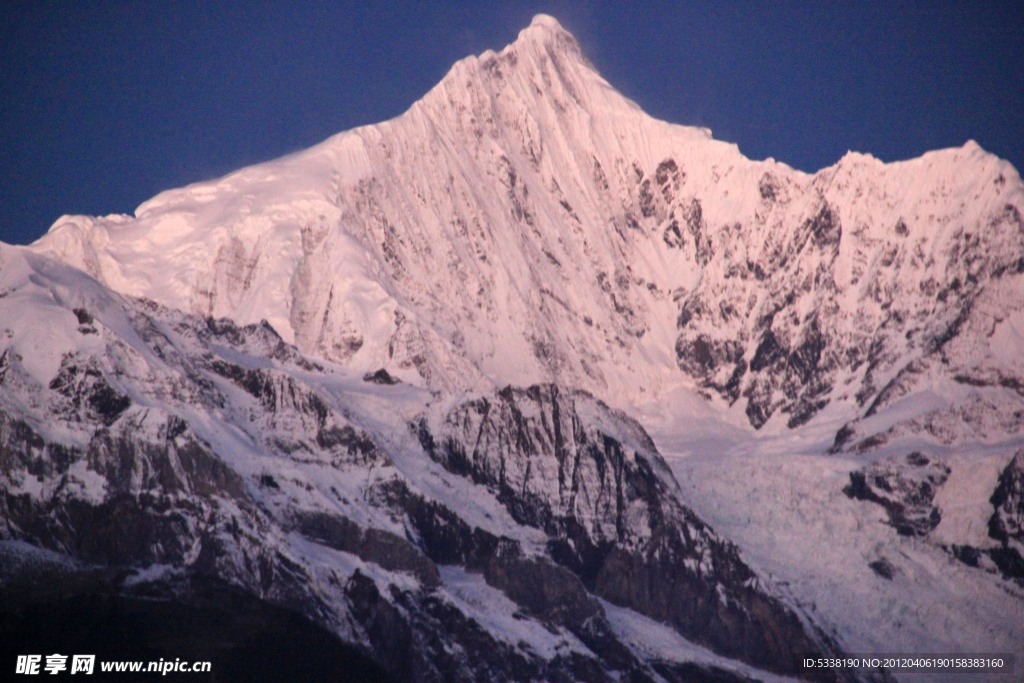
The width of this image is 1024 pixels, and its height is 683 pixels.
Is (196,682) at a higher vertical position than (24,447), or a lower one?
lower

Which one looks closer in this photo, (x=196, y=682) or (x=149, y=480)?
(x=196, y=682)

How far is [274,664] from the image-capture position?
189 meters

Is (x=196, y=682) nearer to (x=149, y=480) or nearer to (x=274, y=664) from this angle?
(x=274, y=664)

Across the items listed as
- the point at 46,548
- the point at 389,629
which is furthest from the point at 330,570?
the point at 46,548

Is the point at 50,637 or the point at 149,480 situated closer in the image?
the point at 50,637

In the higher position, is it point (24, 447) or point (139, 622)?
point (24, 447)

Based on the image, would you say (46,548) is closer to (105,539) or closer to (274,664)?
(105,539)

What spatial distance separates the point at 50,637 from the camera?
607 feet

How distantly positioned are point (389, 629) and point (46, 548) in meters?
22.0

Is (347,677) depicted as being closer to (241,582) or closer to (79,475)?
(241,582)

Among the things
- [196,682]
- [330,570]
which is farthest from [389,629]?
[196,682]

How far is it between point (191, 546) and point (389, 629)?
13.6 m

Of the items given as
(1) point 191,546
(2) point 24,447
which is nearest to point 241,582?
(1) point 191,546

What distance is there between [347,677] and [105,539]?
1676 cm
